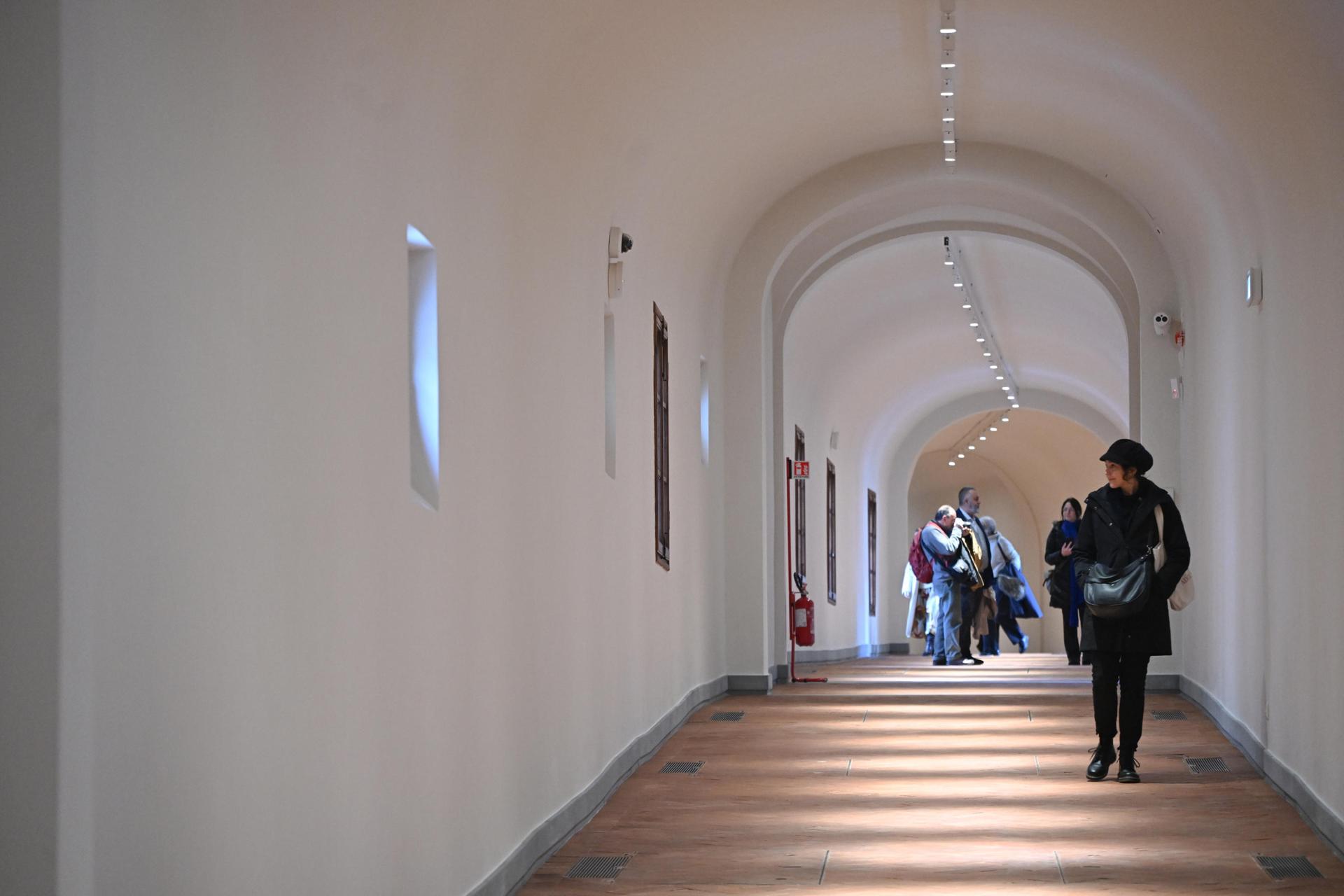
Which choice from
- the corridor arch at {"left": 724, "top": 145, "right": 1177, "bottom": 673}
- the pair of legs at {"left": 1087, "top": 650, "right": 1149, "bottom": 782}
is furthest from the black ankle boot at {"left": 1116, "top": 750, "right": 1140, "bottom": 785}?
the corridor arch at {"left": 724, "top": 145, "right": 1177, "bottom": 673}

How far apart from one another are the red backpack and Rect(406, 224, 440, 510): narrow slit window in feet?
38.2

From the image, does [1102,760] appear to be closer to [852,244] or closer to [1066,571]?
[1066,571]

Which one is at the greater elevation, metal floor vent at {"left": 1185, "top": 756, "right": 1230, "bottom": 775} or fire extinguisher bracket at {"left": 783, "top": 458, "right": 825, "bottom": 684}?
fire extinguisher bracket at {"left": 783, "top": 458, "right": 825, "bottom": 684}

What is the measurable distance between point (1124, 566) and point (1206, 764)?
4.75 feet

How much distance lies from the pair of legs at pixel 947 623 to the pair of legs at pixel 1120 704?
27.5ft

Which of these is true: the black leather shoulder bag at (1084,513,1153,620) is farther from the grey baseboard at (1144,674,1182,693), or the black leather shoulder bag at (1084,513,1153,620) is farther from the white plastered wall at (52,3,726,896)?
the grey baseboard at (1144,674,1182,693)

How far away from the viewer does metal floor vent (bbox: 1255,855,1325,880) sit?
5.51m

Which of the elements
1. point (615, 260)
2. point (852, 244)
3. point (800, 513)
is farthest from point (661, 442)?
point (800, 513)

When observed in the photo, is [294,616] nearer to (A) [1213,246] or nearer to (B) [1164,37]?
(B) [1164,37]

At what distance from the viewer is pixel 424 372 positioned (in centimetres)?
480

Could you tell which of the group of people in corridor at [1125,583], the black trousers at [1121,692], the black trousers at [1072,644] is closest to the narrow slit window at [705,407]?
the group of people in corridor at [1125,583]

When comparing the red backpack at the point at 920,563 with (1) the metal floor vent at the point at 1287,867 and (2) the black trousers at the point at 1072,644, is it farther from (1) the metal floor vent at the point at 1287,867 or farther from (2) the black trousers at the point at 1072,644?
(1) the metal floor vent at the point at 1287,867

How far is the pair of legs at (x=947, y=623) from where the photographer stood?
1623cm

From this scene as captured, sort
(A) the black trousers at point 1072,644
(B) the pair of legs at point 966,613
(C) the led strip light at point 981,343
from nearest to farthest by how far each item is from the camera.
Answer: (C) the led strip light at point 981,343 < (A) the black trousers at point 1072,644 < (B) the pair of legs at point 966,613
